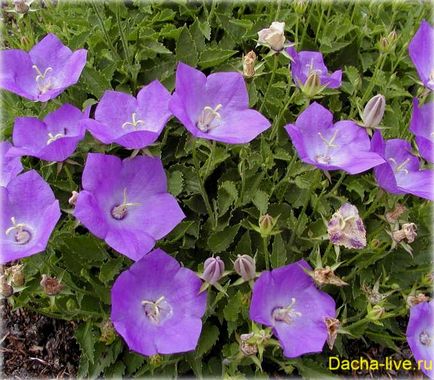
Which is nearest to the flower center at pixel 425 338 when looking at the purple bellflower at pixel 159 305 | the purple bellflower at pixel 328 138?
the purple bellflower at pixel 328 138

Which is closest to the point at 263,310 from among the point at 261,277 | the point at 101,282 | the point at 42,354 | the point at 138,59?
the point at 261,277

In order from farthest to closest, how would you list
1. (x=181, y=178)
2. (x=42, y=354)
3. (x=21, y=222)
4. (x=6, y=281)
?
(x=42, y=354) → (x=181, y=178) → (x=21, y=222) → (x=6, y=281)

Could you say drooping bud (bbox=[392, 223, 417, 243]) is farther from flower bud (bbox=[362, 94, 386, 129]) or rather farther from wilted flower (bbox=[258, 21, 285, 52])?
wilted flower (bbox=[258, 21, 285, 52])

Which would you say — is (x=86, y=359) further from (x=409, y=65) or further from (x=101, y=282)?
(x=409, y=65)

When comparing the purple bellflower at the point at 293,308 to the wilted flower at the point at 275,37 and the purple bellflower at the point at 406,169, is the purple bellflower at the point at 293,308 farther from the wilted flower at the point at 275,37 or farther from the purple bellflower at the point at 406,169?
the wilted flower at the point at 275,37

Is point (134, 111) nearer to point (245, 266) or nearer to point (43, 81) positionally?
point (43, 81)

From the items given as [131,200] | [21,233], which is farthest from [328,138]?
[21,233]

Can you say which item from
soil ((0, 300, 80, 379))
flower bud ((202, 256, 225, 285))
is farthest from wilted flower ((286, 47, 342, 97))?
soil ((0, 300, 80, 379))
